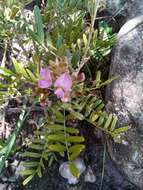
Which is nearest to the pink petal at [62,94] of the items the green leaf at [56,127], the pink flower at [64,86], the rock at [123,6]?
the pink flower at [64,86]

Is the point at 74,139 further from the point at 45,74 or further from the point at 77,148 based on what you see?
the point at 45,74

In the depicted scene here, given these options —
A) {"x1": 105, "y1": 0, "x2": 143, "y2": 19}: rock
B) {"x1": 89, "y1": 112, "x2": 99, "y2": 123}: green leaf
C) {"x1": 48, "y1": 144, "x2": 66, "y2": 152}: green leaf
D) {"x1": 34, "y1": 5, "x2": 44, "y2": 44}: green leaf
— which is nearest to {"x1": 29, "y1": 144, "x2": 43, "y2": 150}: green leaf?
{"x1": 48, "y1": 144, "x2": 66, "y2": 152}: green leaf

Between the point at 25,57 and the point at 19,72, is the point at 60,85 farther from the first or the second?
the point at 25,57

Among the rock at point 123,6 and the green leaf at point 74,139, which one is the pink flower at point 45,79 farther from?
the rock at point 123,6

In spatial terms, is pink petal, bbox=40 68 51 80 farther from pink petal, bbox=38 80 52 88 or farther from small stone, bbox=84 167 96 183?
small stone, bbox=84 167 96 183

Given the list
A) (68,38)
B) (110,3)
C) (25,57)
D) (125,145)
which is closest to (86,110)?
(125,145)

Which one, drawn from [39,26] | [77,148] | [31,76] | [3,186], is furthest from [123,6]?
[3,186]

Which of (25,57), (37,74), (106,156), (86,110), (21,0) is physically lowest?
(106,156)

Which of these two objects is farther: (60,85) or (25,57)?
(25,57)
